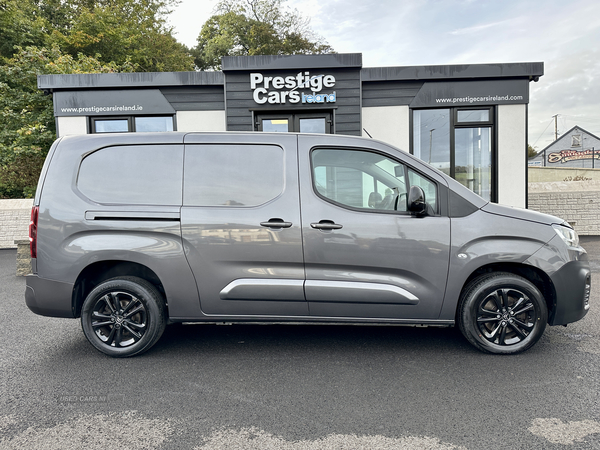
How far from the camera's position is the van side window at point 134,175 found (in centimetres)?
354

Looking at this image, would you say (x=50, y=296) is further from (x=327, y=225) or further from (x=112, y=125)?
(x=112, y=125)

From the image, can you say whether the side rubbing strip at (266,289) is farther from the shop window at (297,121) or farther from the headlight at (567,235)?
the shop window at (297,121)

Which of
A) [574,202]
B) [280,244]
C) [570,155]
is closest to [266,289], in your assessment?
[280,244]

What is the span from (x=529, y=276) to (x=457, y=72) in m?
7.37

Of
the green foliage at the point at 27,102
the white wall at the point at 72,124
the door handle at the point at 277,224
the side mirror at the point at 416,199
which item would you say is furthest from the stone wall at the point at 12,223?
the side mirror at the point at 416,199

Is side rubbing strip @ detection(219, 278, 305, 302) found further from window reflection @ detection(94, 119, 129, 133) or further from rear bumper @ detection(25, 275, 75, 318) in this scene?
window reflection @ detection(94, 119, 129, 133)

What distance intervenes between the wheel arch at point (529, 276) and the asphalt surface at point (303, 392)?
0.45m

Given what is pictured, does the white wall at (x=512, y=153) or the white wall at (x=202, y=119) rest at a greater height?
the white wall at (x=202, y=119)

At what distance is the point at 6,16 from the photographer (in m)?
19.8

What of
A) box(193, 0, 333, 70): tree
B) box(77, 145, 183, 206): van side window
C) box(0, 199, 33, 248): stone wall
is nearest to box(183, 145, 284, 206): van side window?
box(77, 145, 183, 206): van side window

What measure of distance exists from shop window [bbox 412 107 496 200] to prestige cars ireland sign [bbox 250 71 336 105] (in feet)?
7.55

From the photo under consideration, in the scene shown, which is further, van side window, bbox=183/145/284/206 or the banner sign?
the banner sign

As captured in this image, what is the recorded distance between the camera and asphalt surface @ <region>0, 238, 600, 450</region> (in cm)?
236

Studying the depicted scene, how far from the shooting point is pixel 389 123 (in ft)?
32.8
